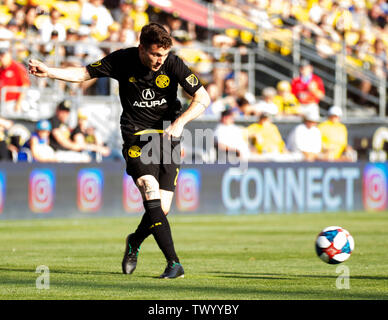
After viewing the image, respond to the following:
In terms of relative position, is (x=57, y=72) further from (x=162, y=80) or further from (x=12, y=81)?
(x=12, y=81)

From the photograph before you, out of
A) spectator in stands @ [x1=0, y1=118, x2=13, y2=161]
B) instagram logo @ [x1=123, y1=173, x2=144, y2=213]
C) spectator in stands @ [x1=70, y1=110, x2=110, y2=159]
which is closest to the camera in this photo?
spectator in stands @ [x1=0, y1=118, x2=13, y2=161]

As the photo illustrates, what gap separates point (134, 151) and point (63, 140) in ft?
32.6

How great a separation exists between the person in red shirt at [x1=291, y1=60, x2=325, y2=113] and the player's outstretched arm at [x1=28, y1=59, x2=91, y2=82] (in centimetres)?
1476

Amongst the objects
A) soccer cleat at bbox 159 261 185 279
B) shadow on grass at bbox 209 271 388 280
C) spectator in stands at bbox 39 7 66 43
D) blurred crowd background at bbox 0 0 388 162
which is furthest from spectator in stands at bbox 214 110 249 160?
soccer cleat at bbox 159 261 185 279

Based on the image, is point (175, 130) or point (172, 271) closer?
point (175, 130)

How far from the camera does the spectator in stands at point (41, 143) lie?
61.1 ft

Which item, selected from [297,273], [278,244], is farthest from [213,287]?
[278,244]

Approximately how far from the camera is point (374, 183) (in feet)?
71.2

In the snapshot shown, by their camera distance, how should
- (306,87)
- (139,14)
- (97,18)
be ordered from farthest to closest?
1. (306,87)
2. (139,14)
3. (97,18)

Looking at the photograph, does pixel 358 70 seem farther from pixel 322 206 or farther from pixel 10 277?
pixel 10 277

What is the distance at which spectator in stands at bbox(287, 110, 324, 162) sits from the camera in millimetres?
21469

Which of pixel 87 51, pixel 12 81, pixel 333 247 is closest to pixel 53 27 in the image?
pixel 87 51

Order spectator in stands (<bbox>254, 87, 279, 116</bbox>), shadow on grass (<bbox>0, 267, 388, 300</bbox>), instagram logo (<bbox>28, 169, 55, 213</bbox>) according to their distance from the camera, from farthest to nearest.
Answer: spectator in stands (<bbox>254, 87, 279, 116</bbox>)
instagram logo (<bbox>28, 169, 55, 213</bbox>)
shadow on grass (<bbox>0, 267, 388, 300</bbox>)

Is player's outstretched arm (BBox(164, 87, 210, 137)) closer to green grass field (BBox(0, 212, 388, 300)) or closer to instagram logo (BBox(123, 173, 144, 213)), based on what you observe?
green grass field (BBox(0, 212, 388, 300))
